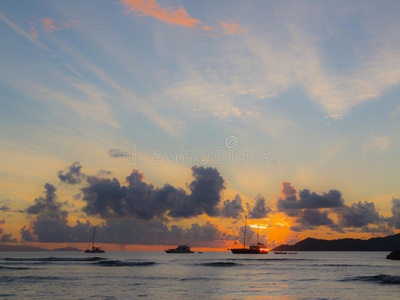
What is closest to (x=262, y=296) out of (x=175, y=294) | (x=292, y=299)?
(x=292, y=299)

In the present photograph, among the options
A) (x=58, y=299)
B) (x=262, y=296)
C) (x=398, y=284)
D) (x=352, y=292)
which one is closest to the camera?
(x=58, y=299)

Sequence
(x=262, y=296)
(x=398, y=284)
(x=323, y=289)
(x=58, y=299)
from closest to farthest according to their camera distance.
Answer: (x=58, y=299) → (x=262, y=296) → (x=323, y=289) → (x=398, y=284)

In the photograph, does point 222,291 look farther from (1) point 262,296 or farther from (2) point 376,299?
(2) point 376,299

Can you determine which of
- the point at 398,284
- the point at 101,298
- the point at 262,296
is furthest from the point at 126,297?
the point at 398,284

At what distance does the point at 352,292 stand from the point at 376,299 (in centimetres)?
816

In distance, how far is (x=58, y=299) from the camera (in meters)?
54.9

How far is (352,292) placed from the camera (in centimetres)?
6406

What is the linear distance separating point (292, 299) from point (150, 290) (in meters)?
25.4

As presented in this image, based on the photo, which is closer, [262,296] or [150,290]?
[262,296]

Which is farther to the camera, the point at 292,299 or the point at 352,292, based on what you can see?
the point at 352,292

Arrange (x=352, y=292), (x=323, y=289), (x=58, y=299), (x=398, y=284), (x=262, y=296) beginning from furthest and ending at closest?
(x=398, y=284), (x=323, y=289), (x=352, y=292), (x=262, y=296), (x=58, y=299)

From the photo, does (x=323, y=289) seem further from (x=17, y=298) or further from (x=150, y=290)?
(x=17, y=298)

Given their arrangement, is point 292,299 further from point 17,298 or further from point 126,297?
point 17,298

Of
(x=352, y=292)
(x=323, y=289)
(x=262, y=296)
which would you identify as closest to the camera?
(x=262, y=296)
